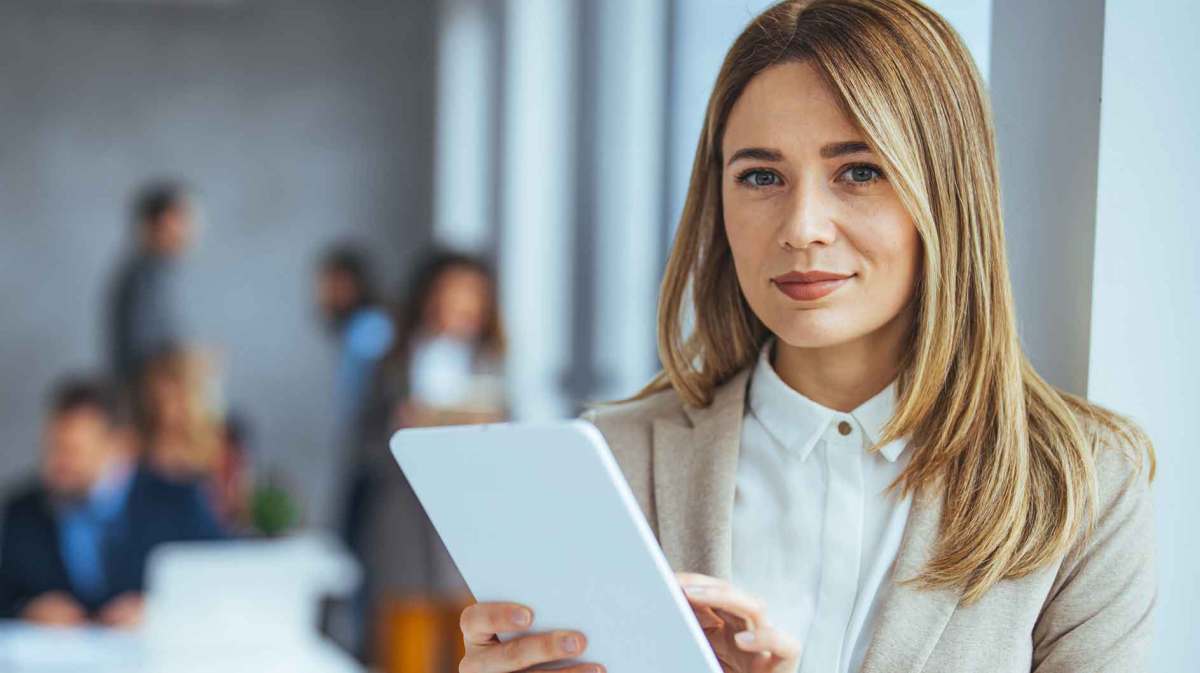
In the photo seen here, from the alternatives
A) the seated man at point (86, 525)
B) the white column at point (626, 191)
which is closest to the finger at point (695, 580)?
the white column at point (626, 191)

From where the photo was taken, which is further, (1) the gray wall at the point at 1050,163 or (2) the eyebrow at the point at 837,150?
(1) the gray wall at the point at 1050,163

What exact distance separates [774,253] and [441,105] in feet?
24.3

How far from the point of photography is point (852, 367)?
1.37 meters

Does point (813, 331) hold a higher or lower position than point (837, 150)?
lower

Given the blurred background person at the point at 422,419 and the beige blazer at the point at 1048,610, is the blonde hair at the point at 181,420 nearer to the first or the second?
the blurred background person at the point at 422,419

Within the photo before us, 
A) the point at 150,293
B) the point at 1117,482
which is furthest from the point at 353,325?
the point at 1117,482

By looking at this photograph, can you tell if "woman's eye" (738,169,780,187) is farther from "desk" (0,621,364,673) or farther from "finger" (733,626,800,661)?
"desk" (0,621,364,673)

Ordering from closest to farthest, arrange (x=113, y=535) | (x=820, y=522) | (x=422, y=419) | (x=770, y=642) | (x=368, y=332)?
(x=770, y=642) → (x=820, y=522) → (x=113, y=535) → (x=422, y=419) → (x=368, y=332)

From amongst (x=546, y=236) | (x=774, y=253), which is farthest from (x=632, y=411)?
(x=546, y=236)

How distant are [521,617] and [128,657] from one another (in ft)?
7.87

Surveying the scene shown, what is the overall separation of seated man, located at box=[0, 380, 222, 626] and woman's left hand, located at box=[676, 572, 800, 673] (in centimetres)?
306

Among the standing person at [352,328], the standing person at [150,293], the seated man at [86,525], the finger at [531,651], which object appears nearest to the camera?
the finger at [531,651]

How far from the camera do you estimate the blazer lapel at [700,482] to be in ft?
4.38

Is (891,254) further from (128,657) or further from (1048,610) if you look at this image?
(128,657)
